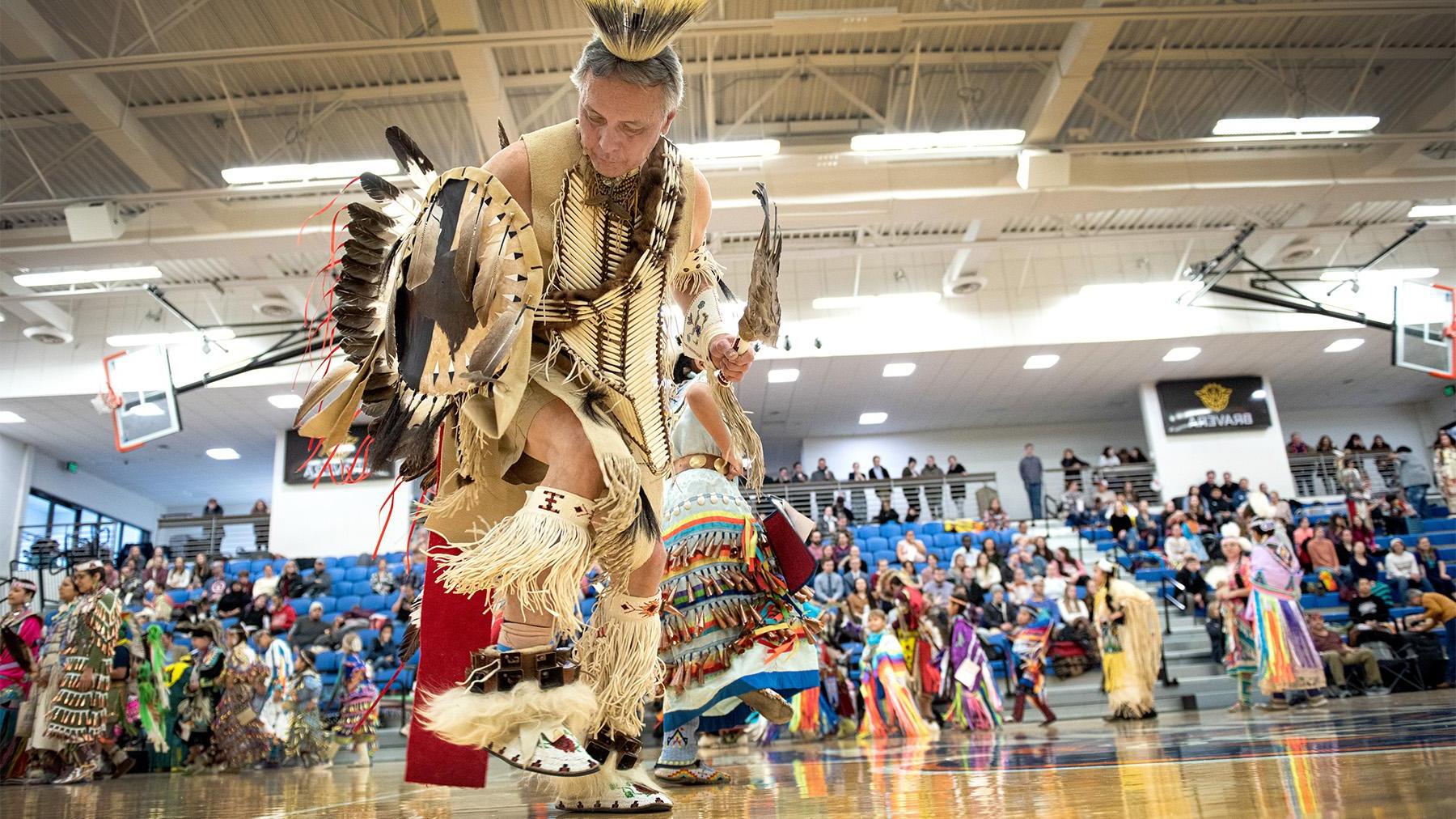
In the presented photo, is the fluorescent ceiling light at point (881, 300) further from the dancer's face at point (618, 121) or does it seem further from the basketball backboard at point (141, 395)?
the dancer's face at point (618, 121)

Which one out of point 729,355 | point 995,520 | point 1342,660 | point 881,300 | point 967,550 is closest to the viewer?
point 729,355

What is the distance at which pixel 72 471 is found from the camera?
21547 millimetres

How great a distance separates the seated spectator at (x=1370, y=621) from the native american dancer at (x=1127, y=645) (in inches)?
140

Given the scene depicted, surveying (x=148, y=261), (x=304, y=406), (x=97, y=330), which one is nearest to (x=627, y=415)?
(x=304, y=406)

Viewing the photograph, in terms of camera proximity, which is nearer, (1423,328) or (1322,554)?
(1322,554)

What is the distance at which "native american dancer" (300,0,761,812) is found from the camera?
1790 mm

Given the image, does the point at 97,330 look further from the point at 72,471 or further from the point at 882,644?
the point at 882,644

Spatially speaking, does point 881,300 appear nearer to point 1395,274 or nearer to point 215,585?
point 1395,274

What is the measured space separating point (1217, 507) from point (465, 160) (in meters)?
13.7

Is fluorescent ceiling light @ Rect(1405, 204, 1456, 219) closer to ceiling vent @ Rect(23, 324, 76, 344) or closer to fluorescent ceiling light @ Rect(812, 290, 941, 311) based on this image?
fluorescent ceiling light @ Rect(812, 290, 941, 311)

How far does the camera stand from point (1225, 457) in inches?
761

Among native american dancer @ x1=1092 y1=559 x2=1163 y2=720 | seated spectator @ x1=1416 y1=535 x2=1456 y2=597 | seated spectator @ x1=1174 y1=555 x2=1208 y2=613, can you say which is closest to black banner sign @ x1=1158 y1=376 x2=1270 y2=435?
seated spectator @ x1=1416 y1=535 x2=1456 y2=597

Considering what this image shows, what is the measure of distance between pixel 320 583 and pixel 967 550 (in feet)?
33.0

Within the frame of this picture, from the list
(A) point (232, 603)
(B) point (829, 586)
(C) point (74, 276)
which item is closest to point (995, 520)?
(B) point (829, 586)
